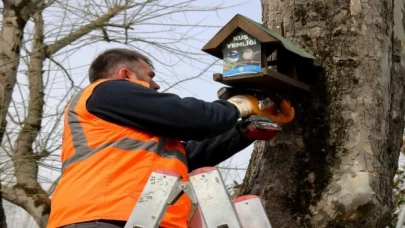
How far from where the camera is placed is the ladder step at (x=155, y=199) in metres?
2.11

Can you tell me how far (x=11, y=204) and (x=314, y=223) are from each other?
674cm

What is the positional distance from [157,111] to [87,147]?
11.2 inches

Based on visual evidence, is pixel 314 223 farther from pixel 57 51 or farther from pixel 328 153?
pixel 57 51

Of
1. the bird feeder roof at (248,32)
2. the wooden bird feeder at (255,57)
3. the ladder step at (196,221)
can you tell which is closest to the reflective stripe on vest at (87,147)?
the ladder step at (196,221)

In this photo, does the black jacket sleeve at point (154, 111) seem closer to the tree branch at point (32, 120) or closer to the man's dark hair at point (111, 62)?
the man's dark hair at point (111, 62)

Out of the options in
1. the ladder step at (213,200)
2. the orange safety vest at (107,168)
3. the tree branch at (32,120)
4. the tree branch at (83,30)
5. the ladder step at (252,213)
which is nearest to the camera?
the ladder step at (213,200)

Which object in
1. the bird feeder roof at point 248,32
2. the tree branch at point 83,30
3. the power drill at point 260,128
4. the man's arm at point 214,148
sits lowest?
the man's arm at point 214,148

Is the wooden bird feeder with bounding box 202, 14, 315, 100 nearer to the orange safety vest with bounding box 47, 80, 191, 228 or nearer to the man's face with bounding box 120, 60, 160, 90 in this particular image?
the man's face with bounding box 120, 60, 160, 90

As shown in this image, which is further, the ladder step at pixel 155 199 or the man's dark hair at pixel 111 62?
the man's dark hair at pixel 111 62

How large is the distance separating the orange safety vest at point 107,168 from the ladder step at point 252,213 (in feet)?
0.61

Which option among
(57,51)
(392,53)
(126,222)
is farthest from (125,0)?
(126,222)

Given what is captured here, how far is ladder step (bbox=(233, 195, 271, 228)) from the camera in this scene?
93.9 inches

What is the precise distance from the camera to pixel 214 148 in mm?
2910

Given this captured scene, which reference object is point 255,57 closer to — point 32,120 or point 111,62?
point 111,62
